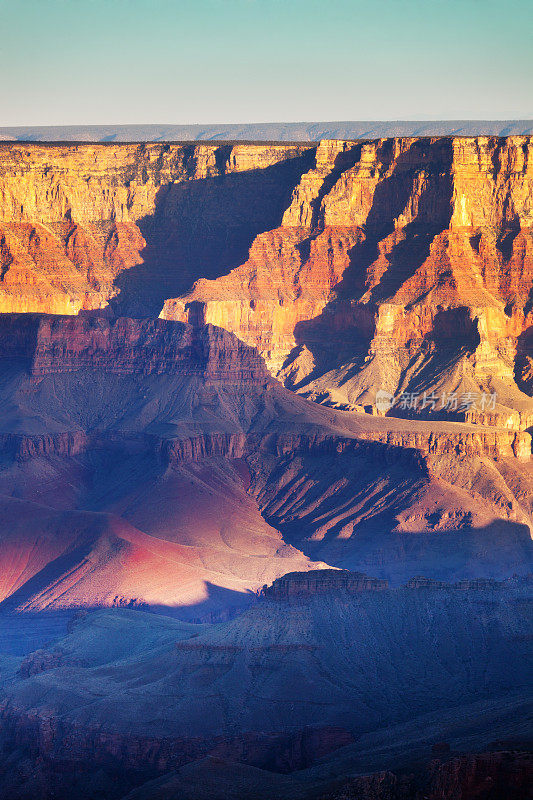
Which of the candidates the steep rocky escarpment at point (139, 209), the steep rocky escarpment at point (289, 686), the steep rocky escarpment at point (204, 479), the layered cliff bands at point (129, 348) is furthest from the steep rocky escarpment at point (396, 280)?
the steep rocky escarpment at point (289, 686)

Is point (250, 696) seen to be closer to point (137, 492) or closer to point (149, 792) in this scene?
point (149, 792)

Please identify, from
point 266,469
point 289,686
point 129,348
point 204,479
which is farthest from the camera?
point 129,348

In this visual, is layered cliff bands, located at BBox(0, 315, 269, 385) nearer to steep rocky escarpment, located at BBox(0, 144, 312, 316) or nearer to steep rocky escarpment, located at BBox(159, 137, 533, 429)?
steep rocky escarpment, located at BBox(159, 137, 533, 429)

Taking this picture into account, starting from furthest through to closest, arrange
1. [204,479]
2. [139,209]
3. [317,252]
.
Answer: [139,209] < [317,252] < [204,479]

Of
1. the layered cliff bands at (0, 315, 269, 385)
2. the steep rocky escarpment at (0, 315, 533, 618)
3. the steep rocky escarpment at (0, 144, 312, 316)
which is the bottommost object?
the steep rocky escarpment at (0, 315, 533, 618)

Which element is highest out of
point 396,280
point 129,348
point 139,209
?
point 139,209

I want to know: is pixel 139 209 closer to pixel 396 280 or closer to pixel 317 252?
pixel 317 252

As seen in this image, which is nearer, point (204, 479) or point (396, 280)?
point (204, 479)

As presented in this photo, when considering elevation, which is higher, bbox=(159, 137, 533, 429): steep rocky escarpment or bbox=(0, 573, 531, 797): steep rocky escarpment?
bbox=(159, 137, 533, 429): steep rocky escarpment

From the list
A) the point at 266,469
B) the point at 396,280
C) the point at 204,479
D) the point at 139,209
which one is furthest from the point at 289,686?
the point at 139,209

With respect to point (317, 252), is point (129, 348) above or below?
below

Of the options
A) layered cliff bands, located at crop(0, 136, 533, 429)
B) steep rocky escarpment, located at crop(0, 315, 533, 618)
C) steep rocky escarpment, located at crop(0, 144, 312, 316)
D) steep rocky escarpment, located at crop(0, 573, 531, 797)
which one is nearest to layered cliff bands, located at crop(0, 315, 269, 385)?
steep rocky escarpment, located at crop(0, 315, 533, 618)
